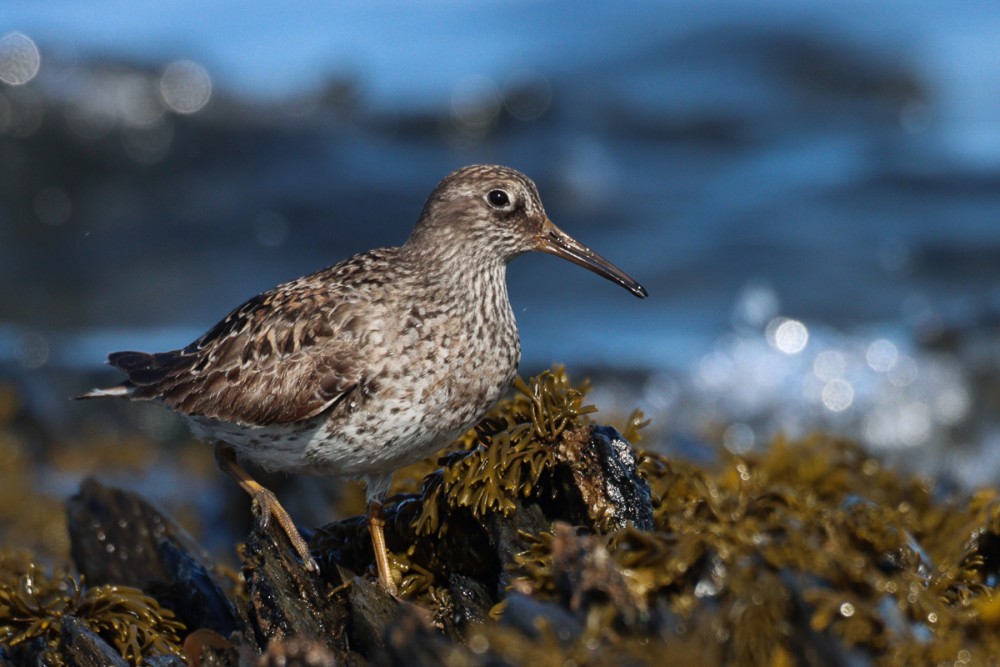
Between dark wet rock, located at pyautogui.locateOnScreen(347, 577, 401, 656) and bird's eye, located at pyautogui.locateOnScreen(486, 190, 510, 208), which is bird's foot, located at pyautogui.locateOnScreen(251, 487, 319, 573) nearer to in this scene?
dark wet rock, located at pyautogui.locateOnScreen(347, 577, 401, 656)

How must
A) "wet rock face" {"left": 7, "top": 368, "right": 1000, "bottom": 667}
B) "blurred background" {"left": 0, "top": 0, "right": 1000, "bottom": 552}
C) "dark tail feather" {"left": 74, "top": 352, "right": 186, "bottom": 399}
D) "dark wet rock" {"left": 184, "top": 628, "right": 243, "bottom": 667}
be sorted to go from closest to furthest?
"wet rock face" {"left": 7, "top": 368, "right": 1000, "bottom": 667}
"dark wet rock" {"left": 184, "top": 628, "right": 243, "bottom": 667}
"dark tail feather" {"left": 74, "top": 352, "right": 186, "bottom": 399}
"blurred background" {"left": 0, "top": 0, "right": 1000, "bottom": 552}

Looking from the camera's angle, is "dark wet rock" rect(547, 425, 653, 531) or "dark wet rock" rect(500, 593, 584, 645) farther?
"dark wet rock" rect(547, 425, 653, 531)

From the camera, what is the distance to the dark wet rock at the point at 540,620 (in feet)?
10.3

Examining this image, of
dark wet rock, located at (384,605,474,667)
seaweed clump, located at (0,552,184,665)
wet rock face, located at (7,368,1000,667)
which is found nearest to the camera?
dark wet rock, located at (384,605,474,667)

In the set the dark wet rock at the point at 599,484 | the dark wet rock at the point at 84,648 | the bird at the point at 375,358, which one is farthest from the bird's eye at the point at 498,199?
the dark wet rock at the point at 84,648

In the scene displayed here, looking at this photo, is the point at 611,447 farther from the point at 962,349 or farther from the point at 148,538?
the point at 962,349

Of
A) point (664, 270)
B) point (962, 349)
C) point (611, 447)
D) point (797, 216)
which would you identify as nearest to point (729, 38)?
point (797, 216)

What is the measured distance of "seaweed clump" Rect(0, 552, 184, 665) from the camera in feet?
15.3

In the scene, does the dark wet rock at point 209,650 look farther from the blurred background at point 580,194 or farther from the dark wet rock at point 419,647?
the blurred background at point 580,194

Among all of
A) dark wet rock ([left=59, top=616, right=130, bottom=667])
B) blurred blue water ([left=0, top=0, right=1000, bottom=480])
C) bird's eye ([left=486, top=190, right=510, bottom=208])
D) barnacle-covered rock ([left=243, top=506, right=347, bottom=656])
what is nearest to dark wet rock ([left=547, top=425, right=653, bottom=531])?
barnacle-covered rock ([left=243, top=506, right=347, bottom=656])

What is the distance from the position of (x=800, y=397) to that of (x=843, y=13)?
40.9 feet

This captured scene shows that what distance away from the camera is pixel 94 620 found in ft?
15.7

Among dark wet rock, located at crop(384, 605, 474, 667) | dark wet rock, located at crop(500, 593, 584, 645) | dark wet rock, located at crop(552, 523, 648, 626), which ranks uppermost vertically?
dark wet rock, located at crop(552, 523, 648, 626)

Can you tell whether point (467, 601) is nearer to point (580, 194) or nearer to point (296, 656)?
point (296, 656)
